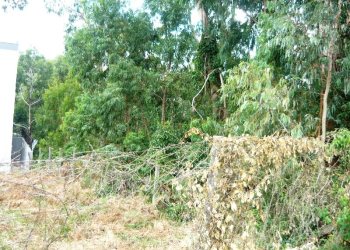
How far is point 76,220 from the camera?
16.9ft

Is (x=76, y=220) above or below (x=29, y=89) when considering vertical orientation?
below

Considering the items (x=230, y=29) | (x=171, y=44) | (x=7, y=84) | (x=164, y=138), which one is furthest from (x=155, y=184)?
(x=7, y=84)

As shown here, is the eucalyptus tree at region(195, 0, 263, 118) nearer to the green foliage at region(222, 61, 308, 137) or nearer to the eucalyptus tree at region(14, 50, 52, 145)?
the green foliage at region(222, 61, 308, 137)

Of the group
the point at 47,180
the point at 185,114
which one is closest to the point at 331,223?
the point at 47,180

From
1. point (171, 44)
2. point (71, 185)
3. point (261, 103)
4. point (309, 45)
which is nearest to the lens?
point (71, 185)

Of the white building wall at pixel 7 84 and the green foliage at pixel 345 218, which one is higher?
the white building wall at pixel 7 84

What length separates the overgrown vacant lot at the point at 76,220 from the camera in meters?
3.78

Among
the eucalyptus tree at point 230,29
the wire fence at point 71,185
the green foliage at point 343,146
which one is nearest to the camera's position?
the wire fence at point 71,185

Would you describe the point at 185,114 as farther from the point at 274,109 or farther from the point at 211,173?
the point at 211,173

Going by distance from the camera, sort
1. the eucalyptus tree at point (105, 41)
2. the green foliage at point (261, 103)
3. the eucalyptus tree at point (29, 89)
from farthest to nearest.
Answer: the eucalyptus tree at point (29, 89) < the eucalyptus tree at point (105, 41) < the green foliage at point (261, 103)

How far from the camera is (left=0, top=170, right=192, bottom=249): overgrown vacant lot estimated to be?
3.78 m

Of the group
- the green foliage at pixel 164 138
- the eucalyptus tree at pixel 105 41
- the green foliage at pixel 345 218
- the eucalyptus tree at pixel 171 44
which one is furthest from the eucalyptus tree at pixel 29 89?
the green foliage at pixel 345 218

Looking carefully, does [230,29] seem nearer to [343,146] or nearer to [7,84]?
[343,146]

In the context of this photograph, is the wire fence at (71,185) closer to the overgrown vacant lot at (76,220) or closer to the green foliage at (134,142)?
the overgrown vacant lot at (76,220)
